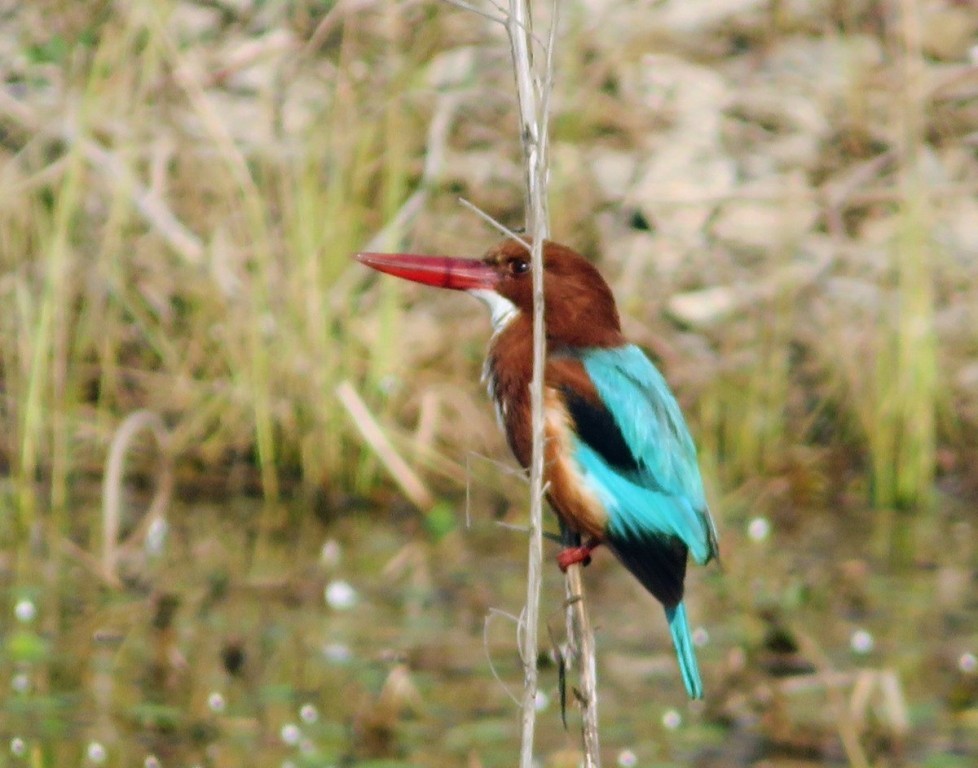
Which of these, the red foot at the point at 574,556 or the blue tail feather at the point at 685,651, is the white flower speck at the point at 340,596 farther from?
the blue tail feather at the point at 685,651

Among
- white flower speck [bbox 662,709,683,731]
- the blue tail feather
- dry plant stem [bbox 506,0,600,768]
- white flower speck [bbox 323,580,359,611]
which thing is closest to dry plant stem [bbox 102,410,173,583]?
white flower speck [bbox 323,580,359,611]

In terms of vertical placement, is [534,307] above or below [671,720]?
above

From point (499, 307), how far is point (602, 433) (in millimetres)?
347

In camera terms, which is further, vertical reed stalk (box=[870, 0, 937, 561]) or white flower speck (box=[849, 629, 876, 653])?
vertical reed stalk (box=[870, 0, 937, 561])

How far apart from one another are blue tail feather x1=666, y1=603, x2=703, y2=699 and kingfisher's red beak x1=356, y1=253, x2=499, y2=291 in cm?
63

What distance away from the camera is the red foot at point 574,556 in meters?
2.87

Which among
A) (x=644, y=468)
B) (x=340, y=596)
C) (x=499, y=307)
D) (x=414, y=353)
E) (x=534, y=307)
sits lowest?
(x=340, y=596)

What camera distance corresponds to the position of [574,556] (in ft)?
9.50

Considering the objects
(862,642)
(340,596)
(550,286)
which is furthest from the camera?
(340,596)

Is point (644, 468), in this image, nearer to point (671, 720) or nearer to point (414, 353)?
point (671, 720)

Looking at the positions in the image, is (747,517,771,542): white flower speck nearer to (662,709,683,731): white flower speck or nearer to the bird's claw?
(662,709,683,731): white flower speck

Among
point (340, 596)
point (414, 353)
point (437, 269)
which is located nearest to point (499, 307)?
point (437, 269)

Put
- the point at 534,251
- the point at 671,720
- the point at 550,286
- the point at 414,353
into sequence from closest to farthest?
the point at 534,251 < the point at 550,286 < the point at 671,720 < the point at 414,353

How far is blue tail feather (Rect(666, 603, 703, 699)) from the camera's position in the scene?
2715mm
